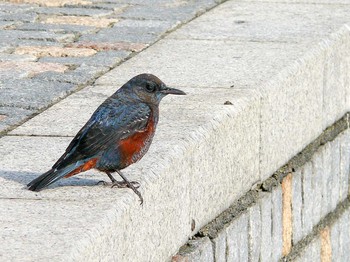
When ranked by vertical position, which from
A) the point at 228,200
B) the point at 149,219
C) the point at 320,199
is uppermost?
the point at 149,219

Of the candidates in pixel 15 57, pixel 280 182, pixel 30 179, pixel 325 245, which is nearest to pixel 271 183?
pixel 280 182

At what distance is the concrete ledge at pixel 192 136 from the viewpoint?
3.42 meters

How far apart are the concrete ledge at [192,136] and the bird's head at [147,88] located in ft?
0.63

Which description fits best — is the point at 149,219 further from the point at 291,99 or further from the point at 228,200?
the point at 291,99

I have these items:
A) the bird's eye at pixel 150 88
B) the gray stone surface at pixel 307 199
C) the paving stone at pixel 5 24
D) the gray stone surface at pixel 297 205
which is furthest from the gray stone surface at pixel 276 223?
the paving stone at pixel 5 24

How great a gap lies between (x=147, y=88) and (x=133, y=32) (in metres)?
2.21

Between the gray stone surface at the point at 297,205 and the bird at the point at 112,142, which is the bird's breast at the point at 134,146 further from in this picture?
the gray stone surface at the point at 297,205

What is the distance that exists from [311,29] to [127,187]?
104 inches

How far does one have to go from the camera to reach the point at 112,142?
12.2ft

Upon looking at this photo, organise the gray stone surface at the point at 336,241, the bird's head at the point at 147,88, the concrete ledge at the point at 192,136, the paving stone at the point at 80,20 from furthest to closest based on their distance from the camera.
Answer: the paving stone at the point at 80,20, the gray stone surface at the point at 336,241, the bird's head at the point at 147,88, the concrete ledge at the point at 192,136

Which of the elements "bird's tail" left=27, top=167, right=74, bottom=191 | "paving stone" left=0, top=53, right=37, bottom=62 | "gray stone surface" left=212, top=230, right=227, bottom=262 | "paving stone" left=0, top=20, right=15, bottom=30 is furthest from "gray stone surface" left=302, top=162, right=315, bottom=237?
"paving stone" left=0, top=20, right=15, bottom=30

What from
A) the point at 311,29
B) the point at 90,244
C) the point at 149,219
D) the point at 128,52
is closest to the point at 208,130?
the point at 149,219

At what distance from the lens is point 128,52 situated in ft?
18.7

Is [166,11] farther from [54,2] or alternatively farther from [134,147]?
[134,147]
